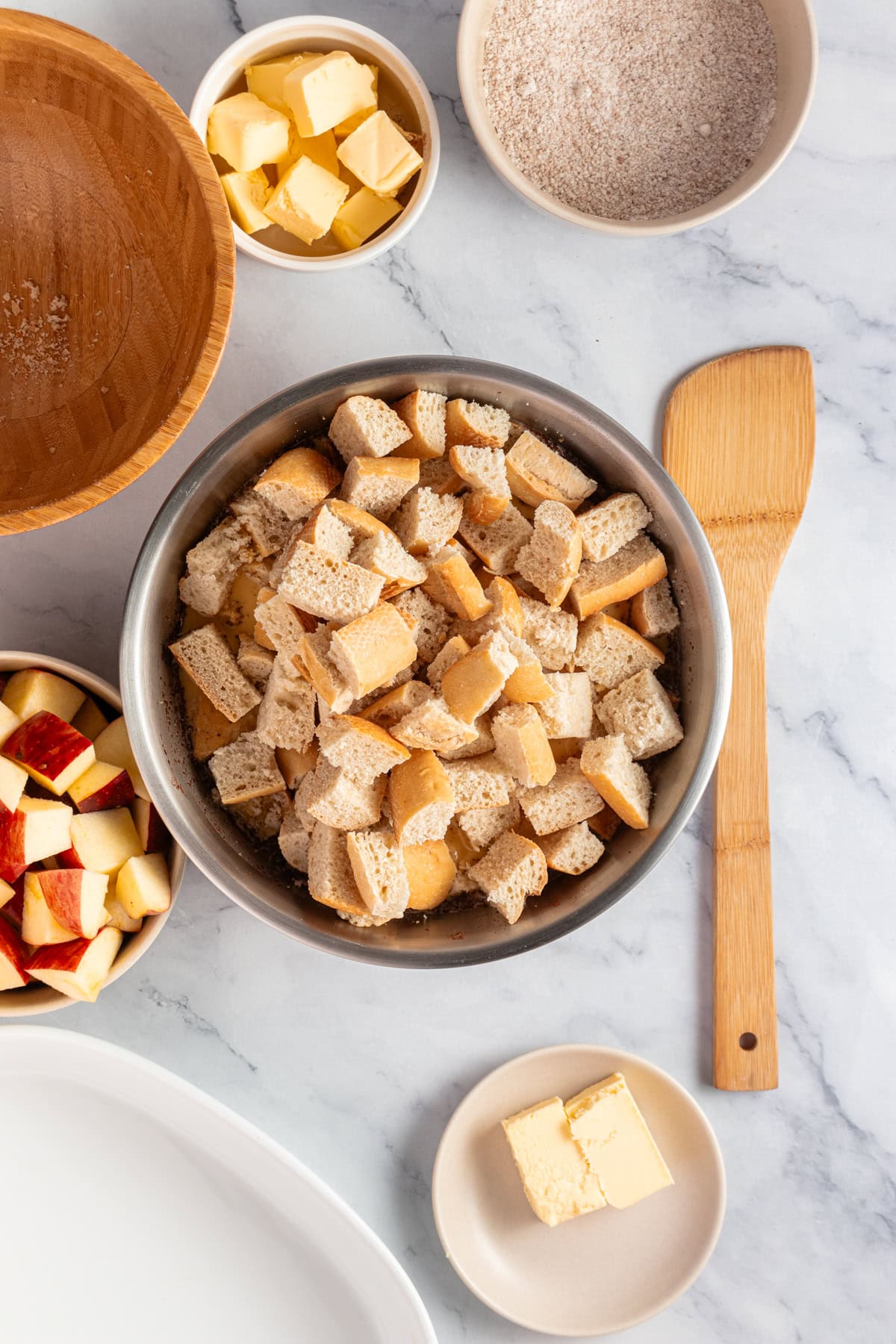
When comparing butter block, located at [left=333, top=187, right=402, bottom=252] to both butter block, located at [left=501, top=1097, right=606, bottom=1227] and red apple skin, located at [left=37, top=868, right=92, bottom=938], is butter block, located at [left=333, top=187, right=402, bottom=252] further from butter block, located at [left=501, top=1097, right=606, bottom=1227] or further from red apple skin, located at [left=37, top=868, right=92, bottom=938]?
butter block, located at [left=501, top=1097, right=606, bottom=1227]

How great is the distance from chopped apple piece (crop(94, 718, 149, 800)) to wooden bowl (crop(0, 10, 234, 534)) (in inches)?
11.7

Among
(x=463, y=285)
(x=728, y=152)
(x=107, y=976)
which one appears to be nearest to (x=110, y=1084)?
(x=107, y=976)

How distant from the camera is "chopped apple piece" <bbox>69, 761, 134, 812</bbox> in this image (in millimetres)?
1198

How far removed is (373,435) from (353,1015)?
2.58 feet

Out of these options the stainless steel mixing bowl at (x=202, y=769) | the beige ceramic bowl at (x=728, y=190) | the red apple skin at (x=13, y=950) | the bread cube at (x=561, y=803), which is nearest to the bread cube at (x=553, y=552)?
the stainless steel mixing bowl at (x=202, y=769)

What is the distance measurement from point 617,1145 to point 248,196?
133 centimetres

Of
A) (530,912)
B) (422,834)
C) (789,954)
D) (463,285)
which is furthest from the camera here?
(789,954)

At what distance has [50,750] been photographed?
1.17 m

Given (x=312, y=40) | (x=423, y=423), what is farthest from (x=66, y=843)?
(x=312, y=40)

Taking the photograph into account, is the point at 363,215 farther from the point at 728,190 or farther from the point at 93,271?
the point at 728,190

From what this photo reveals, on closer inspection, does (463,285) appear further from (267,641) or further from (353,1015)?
(353,1015)

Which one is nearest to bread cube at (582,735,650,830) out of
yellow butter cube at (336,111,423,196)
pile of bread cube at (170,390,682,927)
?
pile of bread cube at (170,390,682,927)

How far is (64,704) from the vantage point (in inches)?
48.3

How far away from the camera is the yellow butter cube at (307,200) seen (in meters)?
1.23
